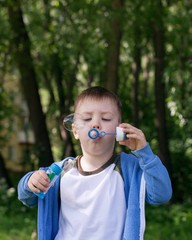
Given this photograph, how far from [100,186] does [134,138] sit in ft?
1.03

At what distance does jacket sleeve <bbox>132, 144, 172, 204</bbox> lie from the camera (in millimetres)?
2348

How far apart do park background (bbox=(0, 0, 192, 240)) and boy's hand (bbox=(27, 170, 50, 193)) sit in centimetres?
291

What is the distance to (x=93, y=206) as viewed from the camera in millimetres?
2471

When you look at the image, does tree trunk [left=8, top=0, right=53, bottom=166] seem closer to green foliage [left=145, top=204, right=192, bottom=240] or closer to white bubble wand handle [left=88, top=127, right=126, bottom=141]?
green foliage [left=145, top=204, right=192, bottom=240]

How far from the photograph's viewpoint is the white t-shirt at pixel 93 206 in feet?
8.05

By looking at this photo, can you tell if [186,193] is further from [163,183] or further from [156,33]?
[163,183]

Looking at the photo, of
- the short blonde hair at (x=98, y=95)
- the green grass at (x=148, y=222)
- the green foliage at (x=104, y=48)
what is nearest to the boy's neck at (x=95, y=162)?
the short blonde hair at (x=98, y=95)

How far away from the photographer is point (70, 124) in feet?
9.09

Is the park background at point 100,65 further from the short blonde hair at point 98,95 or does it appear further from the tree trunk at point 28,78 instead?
the short blonde hair at point 98,95

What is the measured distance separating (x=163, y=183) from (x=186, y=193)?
35.2 ft

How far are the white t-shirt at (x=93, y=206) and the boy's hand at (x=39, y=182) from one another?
0.55ft

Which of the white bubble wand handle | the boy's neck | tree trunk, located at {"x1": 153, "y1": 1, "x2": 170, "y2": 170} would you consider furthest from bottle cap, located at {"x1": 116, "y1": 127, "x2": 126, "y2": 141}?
tree trunk, located at {"x1": 153, "y1": 1, "x2": 170, "y2": 170}

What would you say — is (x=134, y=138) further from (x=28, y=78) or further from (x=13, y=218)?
(x=28, y=78)

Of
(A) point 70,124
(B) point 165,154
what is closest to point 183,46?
(B) point 165,154
